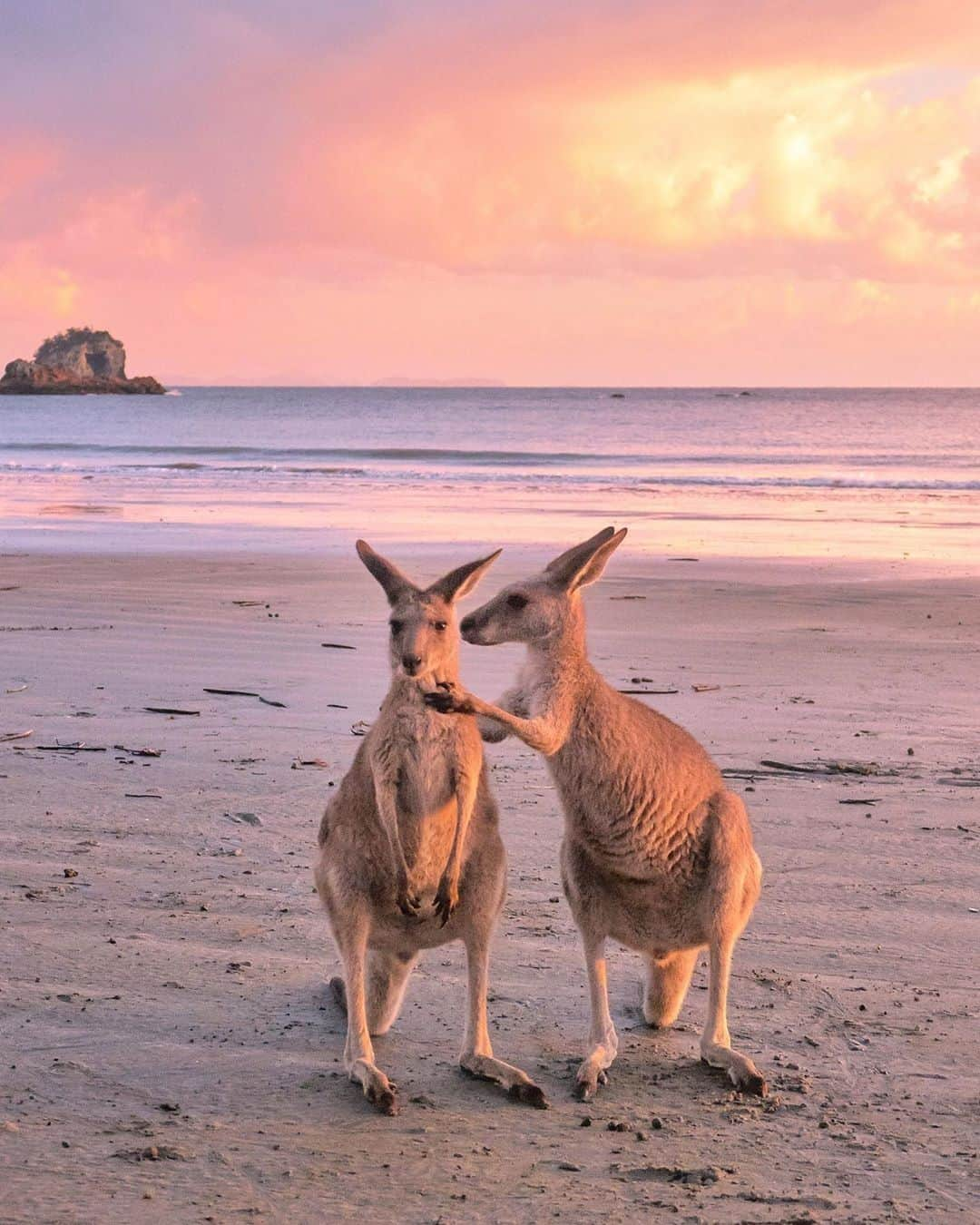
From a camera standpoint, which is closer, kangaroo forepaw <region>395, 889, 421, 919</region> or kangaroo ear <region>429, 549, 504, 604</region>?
kangaroo forepaw <region>395, 889, 421, 919</region>

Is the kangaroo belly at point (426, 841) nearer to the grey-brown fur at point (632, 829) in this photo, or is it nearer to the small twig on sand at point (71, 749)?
the grey-brown fur at point (632, 829)

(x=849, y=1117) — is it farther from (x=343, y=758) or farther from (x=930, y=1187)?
(x=343, y=758)

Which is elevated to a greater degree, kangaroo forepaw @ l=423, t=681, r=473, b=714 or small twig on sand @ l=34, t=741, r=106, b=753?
kangaroo forepaw @ l=423, t=681, r=473, b=714

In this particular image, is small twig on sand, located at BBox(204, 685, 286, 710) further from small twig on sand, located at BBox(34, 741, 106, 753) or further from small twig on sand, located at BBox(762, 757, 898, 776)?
small twig on sand, located at BBox(762, 757, 898, 776)

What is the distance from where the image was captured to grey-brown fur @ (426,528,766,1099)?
10.6ft

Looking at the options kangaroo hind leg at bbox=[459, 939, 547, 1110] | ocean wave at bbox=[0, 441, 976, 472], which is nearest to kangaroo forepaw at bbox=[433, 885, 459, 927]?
kangaroo hind leg at bbox=[459, 939, 547, 1110]

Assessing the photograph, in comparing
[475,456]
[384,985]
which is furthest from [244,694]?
[475,456]

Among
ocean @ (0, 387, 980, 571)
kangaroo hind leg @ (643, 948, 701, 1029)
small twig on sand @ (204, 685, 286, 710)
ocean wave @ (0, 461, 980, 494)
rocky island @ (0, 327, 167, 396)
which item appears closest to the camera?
kangaroo hind leg @ (643, 948, 701, 1029)

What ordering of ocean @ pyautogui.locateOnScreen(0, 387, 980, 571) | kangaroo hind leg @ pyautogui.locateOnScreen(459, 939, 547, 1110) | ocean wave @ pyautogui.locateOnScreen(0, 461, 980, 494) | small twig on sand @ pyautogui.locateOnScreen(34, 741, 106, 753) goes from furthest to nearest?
ocean wave @ pyautogui.locateOnScreen(0, 461, 980, 494) → ocean @ pyautogui.locateOnScreen(0, 387, 980, 571) → small twig on sand @ pyautogui.locateOnScreen(34, 741, 106, 753) → kangaroo hind leg @ pyautogui.locateOnScreen(459, 939, 547, 1110)

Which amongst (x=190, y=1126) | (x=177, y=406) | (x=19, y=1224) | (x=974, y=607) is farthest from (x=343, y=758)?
(x=177, y=406)

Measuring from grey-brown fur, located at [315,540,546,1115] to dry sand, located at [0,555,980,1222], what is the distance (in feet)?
0.78

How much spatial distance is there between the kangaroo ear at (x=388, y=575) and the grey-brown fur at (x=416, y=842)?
0.04 meters

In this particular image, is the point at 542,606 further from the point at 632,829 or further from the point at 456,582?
the point at 632,829

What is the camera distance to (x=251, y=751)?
18.0 ft
